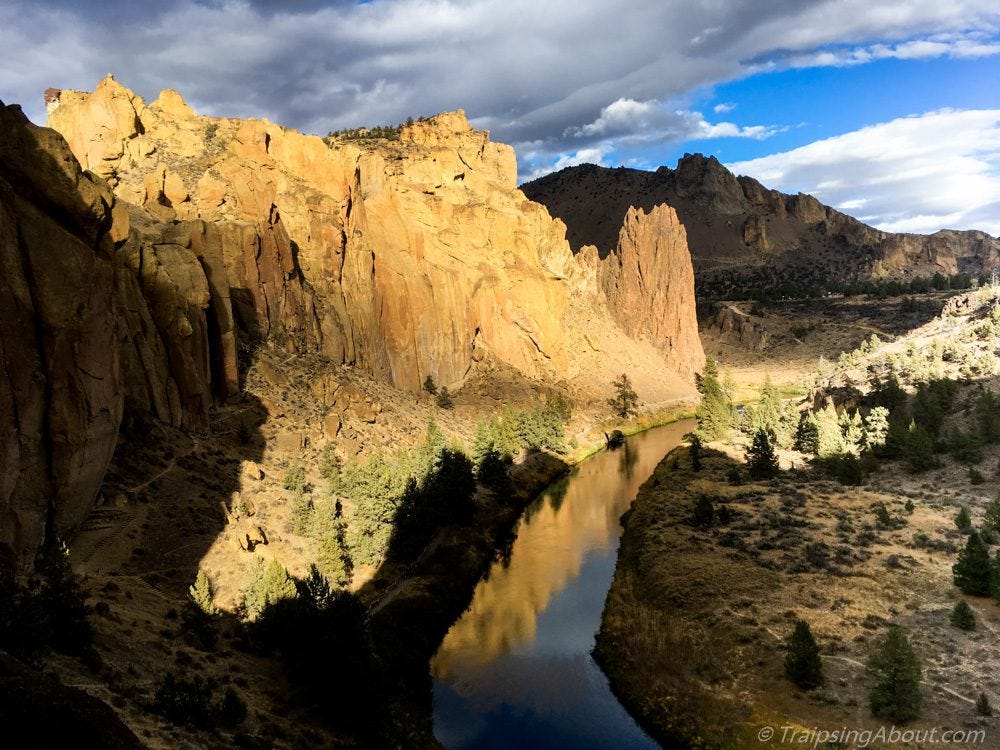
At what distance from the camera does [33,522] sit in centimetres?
2389

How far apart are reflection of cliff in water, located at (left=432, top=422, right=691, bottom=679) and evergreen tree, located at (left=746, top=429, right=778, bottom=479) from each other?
418 inches

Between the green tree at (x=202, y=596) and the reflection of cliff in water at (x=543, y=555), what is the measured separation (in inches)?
417

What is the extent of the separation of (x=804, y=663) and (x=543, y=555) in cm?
2233

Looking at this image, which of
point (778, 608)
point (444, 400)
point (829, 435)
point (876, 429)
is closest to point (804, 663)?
point (778, 608)

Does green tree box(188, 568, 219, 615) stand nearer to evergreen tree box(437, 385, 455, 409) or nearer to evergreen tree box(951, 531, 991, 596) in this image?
evergreen tree box(951, 531, 991, 596)

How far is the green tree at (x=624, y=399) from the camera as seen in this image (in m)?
99.0

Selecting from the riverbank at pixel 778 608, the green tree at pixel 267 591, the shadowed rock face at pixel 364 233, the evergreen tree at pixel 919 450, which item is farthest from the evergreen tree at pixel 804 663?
the shadowed rock face at pixel 364 233

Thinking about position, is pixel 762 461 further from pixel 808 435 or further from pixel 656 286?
pixel 656 286

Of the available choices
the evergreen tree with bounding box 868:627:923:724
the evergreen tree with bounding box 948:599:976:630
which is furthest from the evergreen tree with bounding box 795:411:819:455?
the evergreen tree with bounding box 868:627:923:724

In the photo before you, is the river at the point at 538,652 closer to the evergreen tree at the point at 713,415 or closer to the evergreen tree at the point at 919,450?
the evergreen tree at the point at 713,415

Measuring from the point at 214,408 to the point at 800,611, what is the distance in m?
36.9

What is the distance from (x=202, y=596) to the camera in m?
28.1

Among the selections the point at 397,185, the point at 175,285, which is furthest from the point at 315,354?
the point at 397,185

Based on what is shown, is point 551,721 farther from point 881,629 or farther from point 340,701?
point 881,629
